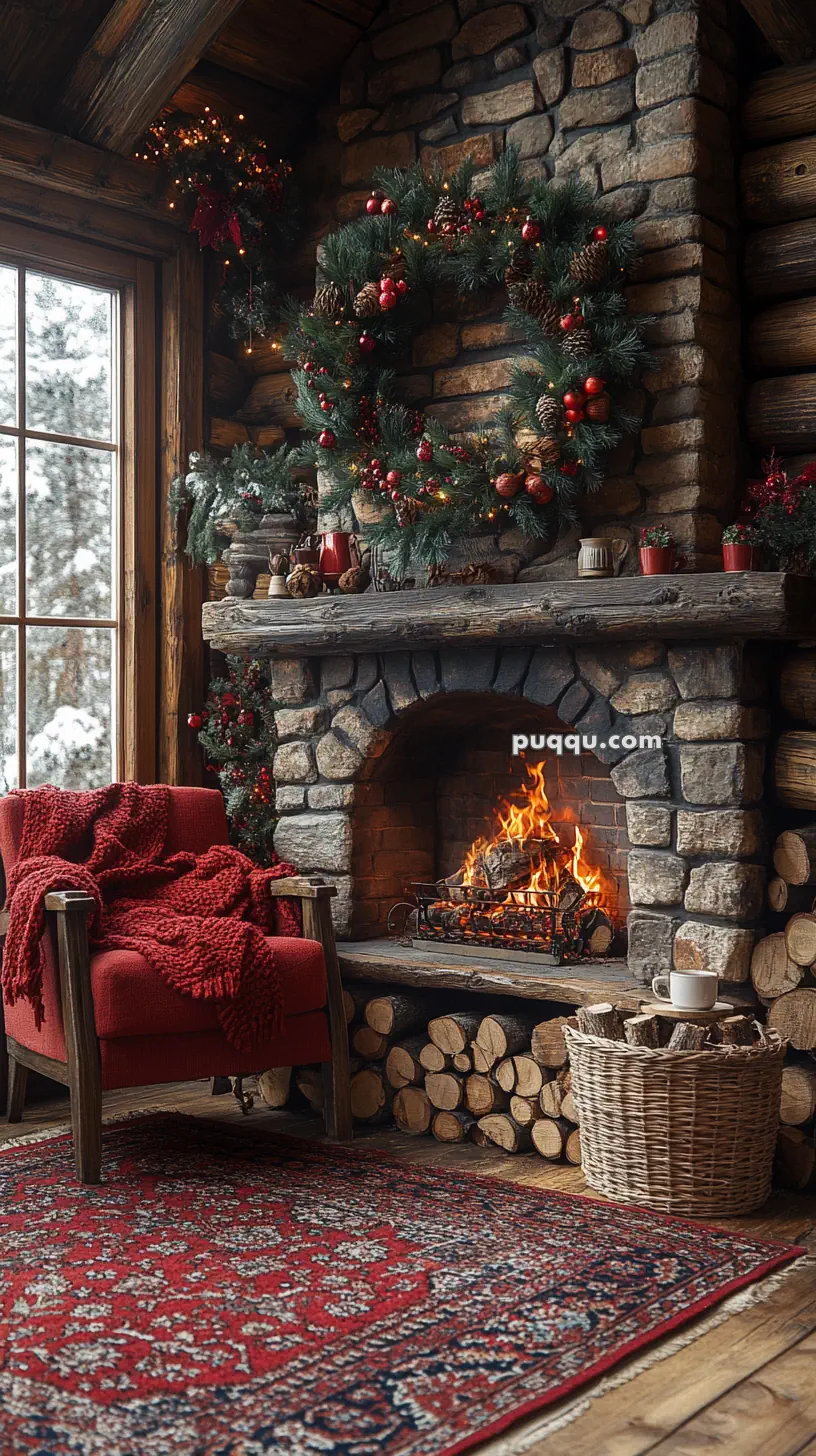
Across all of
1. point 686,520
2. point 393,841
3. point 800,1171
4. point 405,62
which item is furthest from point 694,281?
point 800,1171

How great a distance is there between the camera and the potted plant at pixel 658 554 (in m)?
3.58

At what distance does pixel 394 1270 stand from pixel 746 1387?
2.41 ft

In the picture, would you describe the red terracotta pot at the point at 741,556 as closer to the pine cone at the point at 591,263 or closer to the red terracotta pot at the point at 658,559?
the red terracotta pot at the point at 658,559

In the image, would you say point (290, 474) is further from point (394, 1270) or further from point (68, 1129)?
point (394, 1270)

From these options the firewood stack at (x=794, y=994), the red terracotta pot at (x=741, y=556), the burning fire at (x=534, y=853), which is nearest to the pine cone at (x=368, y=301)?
the red terracotta pot at (x=741, y=556)

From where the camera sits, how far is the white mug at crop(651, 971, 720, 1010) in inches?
131

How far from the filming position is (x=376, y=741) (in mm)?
4242

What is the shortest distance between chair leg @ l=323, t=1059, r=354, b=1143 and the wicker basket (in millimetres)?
826

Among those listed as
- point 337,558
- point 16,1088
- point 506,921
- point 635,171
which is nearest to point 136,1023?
point 16,1088

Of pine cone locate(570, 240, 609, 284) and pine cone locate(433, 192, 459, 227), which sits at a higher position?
pine cone locate(433, 192, 459, 227)

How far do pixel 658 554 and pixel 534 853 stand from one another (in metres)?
1.03

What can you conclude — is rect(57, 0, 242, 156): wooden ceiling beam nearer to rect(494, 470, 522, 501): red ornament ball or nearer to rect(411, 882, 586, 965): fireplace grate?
rect(494, 470, 522, 501): red ornament ball

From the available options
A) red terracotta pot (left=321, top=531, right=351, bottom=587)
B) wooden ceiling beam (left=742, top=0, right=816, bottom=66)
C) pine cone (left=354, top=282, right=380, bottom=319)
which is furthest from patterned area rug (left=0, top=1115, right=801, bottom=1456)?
wooden ceiling beam (left=742, top=0, right=816, bottom=66)

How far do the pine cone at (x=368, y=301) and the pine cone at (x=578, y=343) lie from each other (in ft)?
2.08
